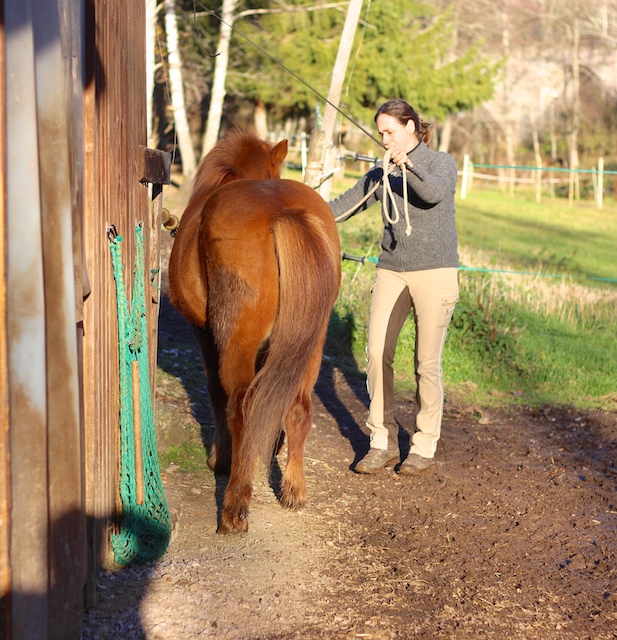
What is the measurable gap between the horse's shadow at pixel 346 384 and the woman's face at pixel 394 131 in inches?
82.1

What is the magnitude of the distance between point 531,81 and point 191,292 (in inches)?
2087

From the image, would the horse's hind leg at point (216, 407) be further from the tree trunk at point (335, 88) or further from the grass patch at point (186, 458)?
the tree trunk at point (335, 88)

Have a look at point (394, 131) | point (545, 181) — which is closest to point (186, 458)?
point (394, 131)

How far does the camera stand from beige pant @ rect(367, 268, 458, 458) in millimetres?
4867

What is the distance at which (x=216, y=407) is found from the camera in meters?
4.98

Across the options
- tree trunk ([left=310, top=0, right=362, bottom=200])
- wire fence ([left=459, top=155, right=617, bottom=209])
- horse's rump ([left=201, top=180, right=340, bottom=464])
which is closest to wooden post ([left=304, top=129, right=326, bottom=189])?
tree trunk ([left=310, top=0, right=362, bottom=200])

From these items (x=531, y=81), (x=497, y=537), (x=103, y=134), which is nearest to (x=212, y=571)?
(x=497, y=537)

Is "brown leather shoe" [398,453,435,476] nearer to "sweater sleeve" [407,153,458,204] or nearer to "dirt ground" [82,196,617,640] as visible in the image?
"dirt ground" [82,196,617,640]

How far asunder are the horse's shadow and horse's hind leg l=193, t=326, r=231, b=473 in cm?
91

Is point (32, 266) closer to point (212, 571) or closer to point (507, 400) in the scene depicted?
point (212, 571)

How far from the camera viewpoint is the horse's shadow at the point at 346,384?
5821mm

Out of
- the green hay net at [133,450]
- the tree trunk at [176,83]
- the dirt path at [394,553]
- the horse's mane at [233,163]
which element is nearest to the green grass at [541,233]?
the dirt path at [394,553]

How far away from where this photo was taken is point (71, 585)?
259 centimetres

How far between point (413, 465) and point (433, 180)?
179cm
